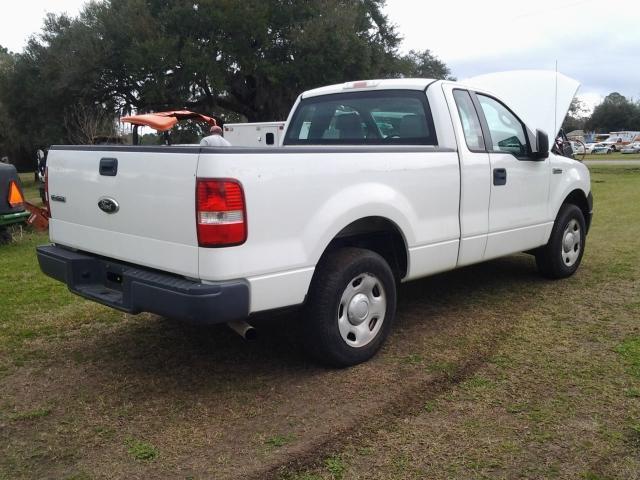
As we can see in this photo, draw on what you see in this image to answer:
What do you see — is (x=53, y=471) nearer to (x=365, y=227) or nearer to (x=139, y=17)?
(x=365, y=227)

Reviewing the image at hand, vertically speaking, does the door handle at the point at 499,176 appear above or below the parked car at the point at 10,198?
above

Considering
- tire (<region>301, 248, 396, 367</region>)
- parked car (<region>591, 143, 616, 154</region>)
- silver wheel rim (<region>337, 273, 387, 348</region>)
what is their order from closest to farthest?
tire (<region>301, 248, 396, 367</region>), silver wheel rim (<region>337, 273, 387, 348</region>), parked car (<region>591, 143, 616, 154</region>)

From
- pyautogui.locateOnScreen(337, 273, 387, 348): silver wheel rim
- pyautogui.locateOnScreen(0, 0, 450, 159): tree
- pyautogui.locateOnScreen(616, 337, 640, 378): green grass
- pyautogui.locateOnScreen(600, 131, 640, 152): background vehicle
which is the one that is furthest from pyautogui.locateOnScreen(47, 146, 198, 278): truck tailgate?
pyautogui.locateOnScreen(600, 131, 640, 152): background vehicle

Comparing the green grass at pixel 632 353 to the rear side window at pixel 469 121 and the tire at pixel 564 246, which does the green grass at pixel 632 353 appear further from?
the rear side window at pixel 469 121

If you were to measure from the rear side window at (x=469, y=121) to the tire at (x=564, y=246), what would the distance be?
160 centimetres

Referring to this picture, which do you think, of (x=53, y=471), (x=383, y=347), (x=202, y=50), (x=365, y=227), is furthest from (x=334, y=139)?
(x=202, y=50)

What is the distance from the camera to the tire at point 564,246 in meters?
6.02

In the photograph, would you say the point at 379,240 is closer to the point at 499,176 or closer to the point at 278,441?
the point at 499,176

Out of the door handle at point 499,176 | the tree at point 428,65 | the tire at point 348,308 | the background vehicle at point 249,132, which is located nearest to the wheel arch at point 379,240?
the tire at point 348,308

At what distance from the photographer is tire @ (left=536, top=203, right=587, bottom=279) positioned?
19.7 feet

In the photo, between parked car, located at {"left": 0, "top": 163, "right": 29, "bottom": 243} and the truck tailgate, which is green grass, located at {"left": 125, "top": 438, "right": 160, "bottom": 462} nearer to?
the truck tailgate

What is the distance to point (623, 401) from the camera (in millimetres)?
3531

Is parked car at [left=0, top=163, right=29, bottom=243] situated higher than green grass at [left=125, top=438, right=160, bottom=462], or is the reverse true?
parked car at [left=0, top=163, right=29, bottom=243]

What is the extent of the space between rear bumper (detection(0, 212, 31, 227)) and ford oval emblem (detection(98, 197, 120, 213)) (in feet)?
15.6
